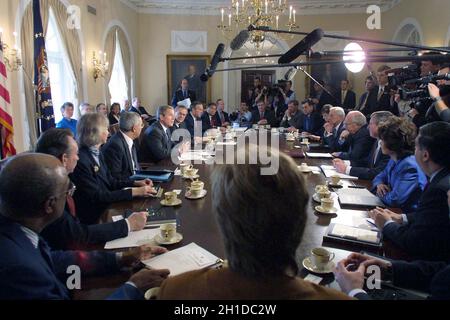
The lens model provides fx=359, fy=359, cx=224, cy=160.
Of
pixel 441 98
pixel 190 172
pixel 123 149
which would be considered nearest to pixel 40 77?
pixel 123 149

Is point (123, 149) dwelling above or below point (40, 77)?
below

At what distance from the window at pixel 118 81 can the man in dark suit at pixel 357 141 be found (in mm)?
5536

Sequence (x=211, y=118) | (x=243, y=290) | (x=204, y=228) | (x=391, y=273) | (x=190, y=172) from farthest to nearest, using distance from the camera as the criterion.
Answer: (x=211, y=118) < (x=190, y=172) < (x=204, y=228) < (x=391, y=273) < (x=243, y=290)

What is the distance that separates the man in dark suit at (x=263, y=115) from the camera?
7639 mm

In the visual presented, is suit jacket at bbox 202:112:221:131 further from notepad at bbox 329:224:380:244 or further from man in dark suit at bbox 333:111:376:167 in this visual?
notepad at bbox 329:224:380:244

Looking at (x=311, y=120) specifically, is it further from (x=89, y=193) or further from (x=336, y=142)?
(x=89, y=193)

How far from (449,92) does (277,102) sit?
5228mm

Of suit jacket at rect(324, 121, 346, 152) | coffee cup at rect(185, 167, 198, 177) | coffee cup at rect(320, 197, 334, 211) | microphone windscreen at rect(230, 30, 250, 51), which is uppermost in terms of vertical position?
microphone windscreen at rect(230, 30, 250, 51)

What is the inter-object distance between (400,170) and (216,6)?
26.0 feet

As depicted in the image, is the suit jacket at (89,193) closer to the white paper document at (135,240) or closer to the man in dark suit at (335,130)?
the white paper document at (135,240)

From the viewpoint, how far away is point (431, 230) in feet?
5.21

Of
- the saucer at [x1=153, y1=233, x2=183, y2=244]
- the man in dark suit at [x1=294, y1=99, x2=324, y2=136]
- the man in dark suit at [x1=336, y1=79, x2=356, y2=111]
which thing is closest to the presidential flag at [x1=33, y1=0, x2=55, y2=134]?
the saucer at [x1=153, y1=233, x2=183, y2=244]

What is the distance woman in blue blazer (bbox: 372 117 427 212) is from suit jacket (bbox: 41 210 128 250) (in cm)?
164

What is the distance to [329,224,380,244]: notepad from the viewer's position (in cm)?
169
